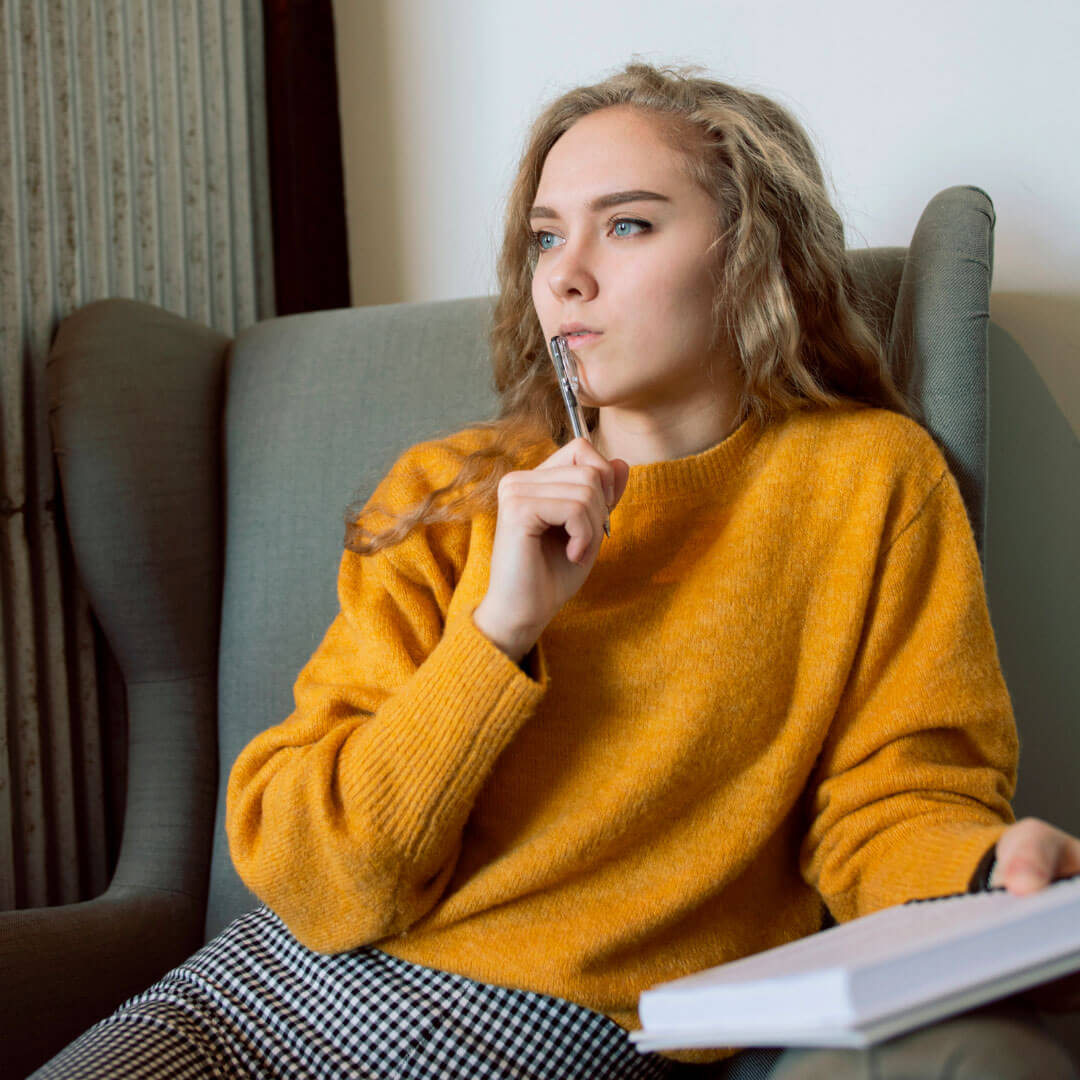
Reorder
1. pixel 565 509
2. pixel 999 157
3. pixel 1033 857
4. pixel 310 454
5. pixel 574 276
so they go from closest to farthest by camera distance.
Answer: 1. pixel 1033 857
2. pixel 565 509
3. pixel 574 276
4. pixel 999 157
5. pixel 310 454

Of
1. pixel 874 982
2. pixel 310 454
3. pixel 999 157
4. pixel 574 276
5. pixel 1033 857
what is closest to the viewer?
pixel 874 982

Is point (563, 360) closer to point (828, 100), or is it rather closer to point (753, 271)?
point (753, 271)

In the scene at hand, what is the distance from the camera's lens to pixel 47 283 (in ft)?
4.40

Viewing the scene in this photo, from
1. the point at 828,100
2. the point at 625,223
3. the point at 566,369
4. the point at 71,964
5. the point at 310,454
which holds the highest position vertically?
the point at 828,100

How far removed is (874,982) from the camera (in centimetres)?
54

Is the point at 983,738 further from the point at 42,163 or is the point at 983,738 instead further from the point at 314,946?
the point at 42,163

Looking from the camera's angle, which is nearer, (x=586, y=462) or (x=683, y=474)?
(x=586, y=462)

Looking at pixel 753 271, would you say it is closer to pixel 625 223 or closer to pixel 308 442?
pixel 625 223

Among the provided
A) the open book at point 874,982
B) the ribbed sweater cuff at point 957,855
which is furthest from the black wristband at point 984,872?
the open book at point 874,982

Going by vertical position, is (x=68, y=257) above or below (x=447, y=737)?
above

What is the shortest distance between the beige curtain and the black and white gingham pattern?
0.48 meters

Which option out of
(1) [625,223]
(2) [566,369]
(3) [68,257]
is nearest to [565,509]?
(2) [566,369]

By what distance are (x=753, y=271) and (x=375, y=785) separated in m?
0.55

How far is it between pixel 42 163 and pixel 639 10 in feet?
2.46
